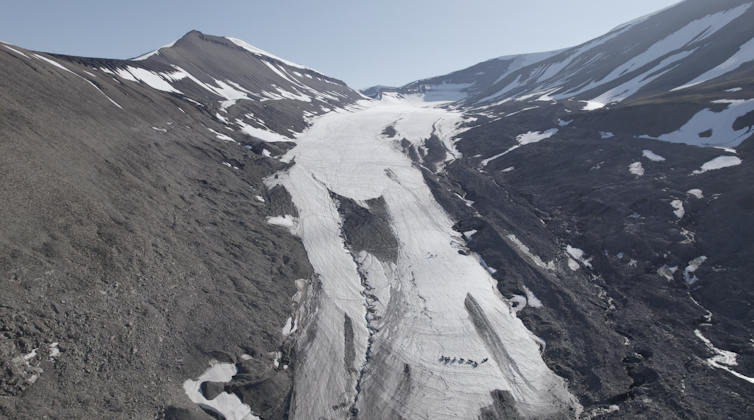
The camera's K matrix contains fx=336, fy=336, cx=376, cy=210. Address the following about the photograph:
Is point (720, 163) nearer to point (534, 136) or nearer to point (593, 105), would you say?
point (534, 136)

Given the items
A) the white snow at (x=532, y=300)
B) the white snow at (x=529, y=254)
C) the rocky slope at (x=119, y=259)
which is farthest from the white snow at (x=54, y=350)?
the white snow at (x=529, y=254)

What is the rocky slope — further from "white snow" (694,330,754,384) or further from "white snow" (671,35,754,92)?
"white snow" (671,35,754,92)

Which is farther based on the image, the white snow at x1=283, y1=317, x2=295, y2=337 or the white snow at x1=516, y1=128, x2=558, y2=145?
the white snow at x1=516, y1=128, x2=558, y2=145

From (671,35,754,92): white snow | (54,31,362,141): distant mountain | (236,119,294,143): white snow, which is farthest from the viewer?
(671,35,754,92): white snow

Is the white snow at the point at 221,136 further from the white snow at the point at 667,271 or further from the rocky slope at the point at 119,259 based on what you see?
the white snow at the point at 667,271

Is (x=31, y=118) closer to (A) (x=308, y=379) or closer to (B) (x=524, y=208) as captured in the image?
(A) (x=308, y=379)

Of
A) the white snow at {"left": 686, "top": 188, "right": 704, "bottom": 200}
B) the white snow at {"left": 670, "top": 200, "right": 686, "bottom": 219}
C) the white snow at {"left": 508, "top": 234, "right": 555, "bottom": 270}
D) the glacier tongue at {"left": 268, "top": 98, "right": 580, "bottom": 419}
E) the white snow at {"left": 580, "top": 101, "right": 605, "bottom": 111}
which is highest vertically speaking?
the white snow at {"left": 580, "top": 101, "right": 605, "bottom": 111}

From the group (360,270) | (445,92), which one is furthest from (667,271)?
(445,92)

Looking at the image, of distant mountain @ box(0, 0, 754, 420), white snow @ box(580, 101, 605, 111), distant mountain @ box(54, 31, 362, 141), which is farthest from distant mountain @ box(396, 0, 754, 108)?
distant mountain @ box(54, 31, 362, 141)
